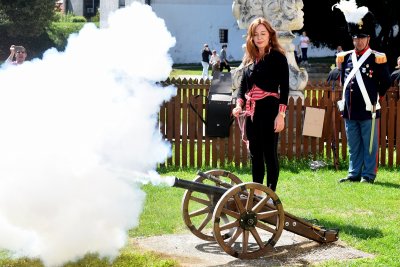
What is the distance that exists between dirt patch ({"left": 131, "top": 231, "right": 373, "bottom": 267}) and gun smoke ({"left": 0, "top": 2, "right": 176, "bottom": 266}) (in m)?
0.55

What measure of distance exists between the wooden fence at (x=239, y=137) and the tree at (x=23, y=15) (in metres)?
34.6

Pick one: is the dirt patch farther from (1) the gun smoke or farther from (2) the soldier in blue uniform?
(2) the soldier in blue uniform

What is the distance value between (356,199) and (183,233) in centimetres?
267

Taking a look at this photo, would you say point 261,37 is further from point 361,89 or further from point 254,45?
point 361,89

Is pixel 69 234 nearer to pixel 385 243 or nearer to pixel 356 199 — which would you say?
pixel 385 243

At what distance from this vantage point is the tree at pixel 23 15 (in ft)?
147

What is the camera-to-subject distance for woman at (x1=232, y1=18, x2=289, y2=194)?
7488 mm

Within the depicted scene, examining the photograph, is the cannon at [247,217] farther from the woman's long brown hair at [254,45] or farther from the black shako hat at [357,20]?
the black shako hat at [357,20]

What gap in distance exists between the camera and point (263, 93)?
7.58 m

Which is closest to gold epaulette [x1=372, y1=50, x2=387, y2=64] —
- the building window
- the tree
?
the tree

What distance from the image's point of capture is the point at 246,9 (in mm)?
12656

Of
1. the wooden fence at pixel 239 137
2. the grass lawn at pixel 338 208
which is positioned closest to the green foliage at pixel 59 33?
the wooden fence at pixel 239 137

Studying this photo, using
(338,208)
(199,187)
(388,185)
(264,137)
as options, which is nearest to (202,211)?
(199,187)

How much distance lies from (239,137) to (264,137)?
4.28m
